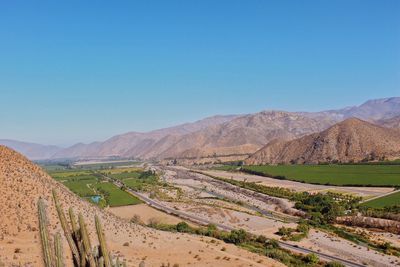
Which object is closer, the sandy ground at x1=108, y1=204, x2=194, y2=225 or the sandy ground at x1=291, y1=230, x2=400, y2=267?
the sandy ground at x1=291, y1=230, x2=400, y2=267

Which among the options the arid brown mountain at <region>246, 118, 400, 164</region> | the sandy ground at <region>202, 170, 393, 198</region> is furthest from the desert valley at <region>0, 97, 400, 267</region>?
the arid brown mountain at <region>246, 118, 400, 164</region>

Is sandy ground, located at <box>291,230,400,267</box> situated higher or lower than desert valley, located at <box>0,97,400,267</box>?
lower

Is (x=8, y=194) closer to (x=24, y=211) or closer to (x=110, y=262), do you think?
(x=24, y=211)

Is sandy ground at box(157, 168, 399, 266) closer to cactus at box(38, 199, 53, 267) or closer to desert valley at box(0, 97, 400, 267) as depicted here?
desert valley at box(0, 97, 400, 267)

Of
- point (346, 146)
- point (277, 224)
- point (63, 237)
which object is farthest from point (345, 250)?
point (346, 146)

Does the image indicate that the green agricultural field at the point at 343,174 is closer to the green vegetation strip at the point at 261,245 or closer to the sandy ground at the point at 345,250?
the sandy ground at the point at 345,250

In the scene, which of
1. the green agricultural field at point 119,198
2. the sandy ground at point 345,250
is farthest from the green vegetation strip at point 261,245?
the green agricultural field at point 119,198

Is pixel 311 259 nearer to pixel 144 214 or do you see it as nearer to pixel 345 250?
pixel 345 250
